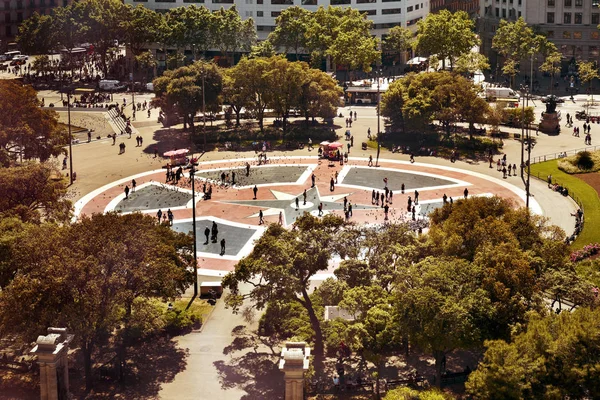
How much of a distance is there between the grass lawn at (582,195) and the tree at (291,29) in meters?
69.0

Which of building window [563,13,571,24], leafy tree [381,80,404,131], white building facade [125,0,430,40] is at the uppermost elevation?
white building facade [125,0,430,40]

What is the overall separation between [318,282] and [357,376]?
17.2 m

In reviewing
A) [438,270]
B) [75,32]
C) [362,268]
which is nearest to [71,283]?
[362,268]

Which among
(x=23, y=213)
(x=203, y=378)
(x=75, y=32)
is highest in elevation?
(x=75, y=32)

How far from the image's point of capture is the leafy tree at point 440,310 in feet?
170

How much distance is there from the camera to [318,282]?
72.1 m

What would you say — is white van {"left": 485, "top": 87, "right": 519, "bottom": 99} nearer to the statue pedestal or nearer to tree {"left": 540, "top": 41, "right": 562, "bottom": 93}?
tree {"left": 540, "top": 41, "right": 562, "bottom": 93}

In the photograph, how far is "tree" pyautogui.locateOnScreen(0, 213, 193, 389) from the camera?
52875mm

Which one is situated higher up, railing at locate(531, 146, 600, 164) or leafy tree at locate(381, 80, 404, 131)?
leafy tree at locate(381, 80, 404, 131)

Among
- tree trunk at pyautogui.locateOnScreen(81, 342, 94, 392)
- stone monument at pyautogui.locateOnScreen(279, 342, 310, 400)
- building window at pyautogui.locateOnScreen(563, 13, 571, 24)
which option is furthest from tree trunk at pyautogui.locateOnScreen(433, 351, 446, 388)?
building window at pyautogui.locateOnScreen(563, 13, 571, 24)

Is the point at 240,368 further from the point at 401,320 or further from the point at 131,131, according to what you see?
the point at 131,131

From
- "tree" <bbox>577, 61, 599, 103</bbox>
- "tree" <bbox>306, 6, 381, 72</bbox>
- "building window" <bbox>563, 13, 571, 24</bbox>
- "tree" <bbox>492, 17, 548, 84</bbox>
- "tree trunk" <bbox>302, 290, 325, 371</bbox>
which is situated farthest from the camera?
"building window" <bbox>563, 13, 571, 24</bbox>

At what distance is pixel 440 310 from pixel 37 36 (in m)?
132

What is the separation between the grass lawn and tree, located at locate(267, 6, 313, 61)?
69024 mm
